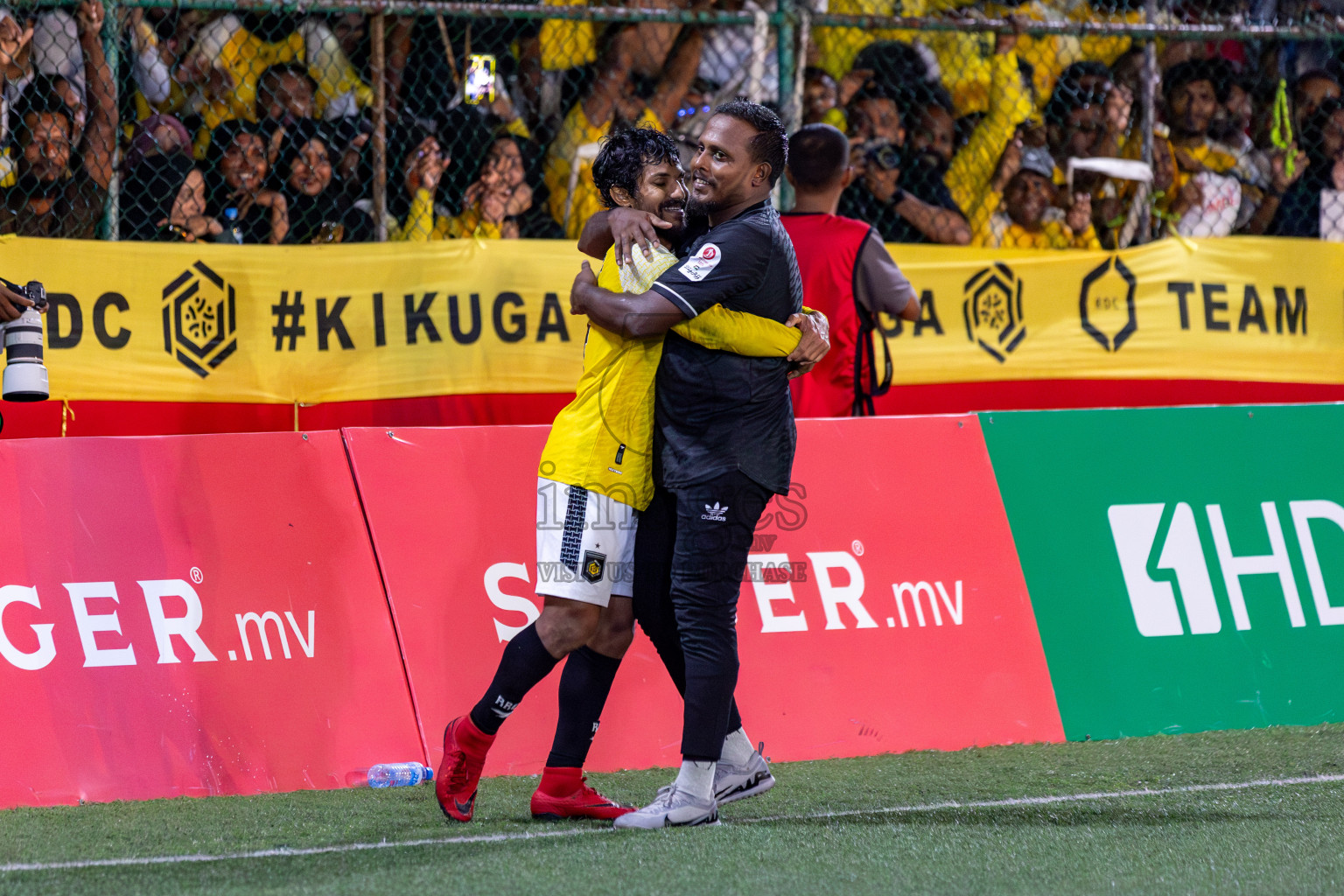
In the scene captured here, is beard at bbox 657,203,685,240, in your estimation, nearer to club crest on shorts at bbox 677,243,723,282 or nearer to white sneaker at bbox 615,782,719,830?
club crest on shorts at bbox 677,243,723,282

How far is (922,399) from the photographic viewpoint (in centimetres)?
714

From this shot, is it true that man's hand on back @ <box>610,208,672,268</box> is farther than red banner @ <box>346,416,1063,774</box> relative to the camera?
No

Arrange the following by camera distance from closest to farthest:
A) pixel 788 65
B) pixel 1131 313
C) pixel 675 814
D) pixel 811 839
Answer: pixel 811 839
pixel 675 814
pixel 788 65
pixel 1131 313

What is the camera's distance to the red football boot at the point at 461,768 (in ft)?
12.5

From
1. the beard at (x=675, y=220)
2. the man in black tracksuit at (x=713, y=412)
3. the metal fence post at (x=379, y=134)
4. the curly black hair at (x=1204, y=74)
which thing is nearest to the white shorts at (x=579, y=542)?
the man in black tracksuit at (x=713, y=412)

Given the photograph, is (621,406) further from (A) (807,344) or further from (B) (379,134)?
(B) (379,134)

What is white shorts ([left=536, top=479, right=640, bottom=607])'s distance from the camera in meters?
3.76

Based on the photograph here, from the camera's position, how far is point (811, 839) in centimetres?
355

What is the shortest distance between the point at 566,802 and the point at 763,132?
1.79 m

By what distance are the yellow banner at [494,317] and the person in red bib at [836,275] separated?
1306mm

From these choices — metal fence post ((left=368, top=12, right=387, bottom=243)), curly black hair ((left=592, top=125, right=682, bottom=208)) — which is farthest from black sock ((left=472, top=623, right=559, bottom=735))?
metal fence post ((left=368, top=12, right=387, bottom=243))

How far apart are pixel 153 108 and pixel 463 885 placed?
4.63m

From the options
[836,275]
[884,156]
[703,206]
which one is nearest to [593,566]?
[703,206]

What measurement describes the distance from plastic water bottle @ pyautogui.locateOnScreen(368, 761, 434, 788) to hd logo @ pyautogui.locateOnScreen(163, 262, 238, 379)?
2.49m
